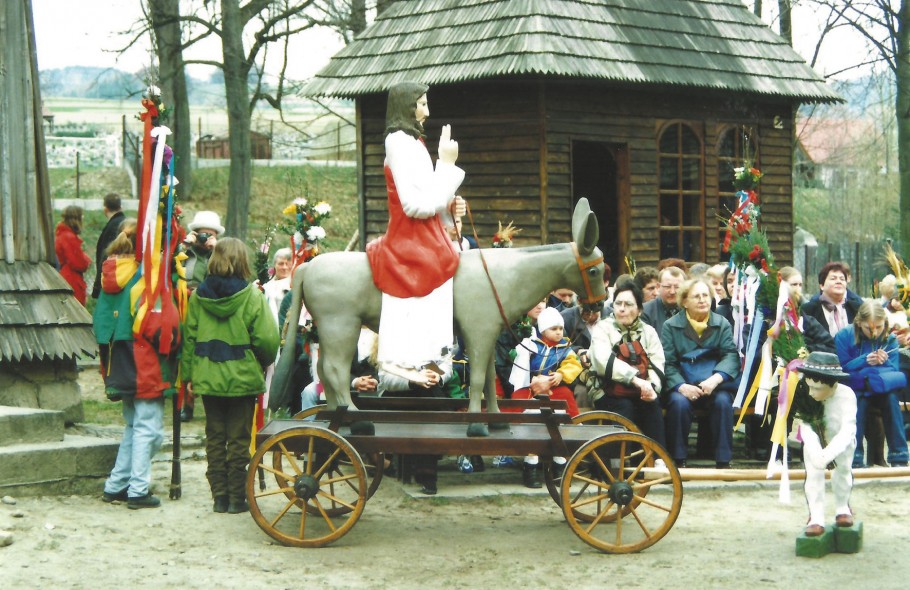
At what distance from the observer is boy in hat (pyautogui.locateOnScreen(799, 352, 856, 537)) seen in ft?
21.9

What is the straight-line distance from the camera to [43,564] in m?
6.25

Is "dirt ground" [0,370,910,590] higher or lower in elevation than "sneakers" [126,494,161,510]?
lower

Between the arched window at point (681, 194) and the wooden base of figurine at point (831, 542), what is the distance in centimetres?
912

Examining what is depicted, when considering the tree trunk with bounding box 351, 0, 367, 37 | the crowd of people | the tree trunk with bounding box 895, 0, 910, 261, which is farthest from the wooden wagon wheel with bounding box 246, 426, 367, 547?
the tree trunk with bounding box 351, 0, 367, 37

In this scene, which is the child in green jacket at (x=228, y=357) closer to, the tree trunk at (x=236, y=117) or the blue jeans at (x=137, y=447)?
the blue jeans at (x=137, y=447)

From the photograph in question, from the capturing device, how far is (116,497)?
7.79 m

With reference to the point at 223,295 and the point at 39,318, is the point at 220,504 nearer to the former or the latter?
the point at 223,295

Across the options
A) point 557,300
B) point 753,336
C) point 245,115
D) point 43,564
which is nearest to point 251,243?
point 245,115

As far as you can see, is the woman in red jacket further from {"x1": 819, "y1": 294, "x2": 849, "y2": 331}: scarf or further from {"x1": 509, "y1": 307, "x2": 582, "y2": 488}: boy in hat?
{"x1": 819, "y1": 294, "x2": 849, "y2": 331}: scarf

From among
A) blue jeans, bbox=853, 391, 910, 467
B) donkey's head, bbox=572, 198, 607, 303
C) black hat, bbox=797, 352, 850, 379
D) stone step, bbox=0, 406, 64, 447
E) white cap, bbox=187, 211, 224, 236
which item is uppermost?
white cap, bbox=187, 211, 224, 236

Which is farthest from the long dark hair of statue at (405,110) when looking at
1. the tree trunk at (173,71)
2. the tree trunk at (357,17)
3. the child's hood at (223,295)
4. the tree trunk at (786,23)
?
the tree trunk at (786,23)

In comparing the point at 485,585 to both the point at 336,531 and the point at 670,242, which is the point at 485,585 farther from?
the point at 670,242

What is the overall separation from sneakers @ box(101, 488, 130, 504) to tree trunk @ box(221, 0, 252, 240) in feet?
41.4

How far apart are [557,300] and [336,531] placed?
379 cm
